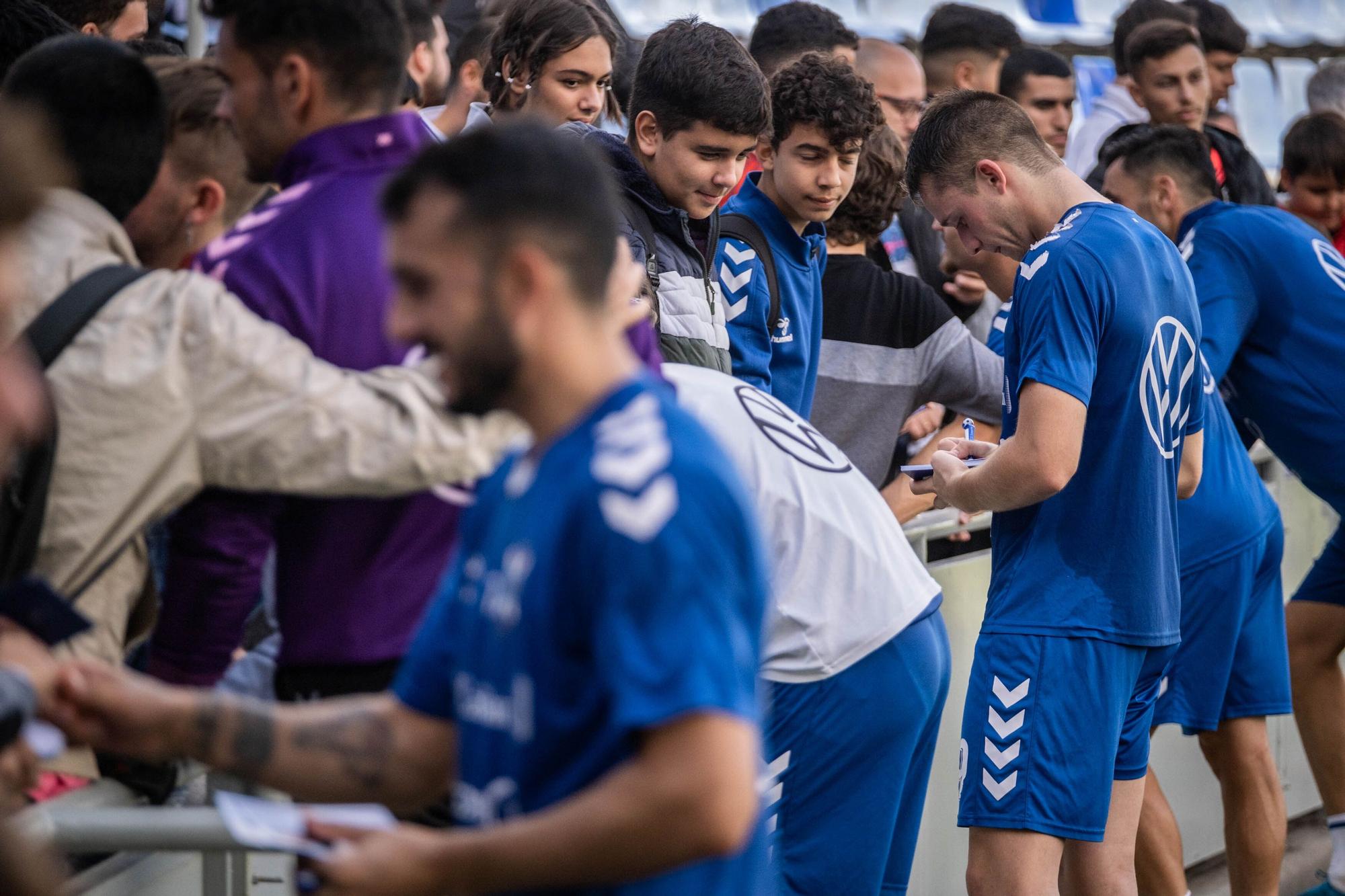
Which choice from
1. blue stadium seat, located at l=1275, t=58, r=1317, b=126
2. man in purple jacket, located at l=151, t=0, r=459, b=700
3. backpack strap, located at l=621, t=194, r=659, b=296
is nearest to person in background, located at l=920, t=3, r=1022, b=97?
backpack strap, located at l=621, t=194, r=659, b=296

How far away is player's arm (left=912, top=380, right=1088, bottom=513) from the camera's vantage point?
3.39m

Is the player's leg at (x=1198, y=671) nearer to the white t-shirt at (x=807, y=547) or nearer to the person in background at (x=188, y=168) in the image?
the white t-shirt at (x=807, y=547)

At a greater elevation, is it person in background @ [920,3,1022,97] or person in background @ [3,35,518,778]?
person in background @ [3,35,518,778]

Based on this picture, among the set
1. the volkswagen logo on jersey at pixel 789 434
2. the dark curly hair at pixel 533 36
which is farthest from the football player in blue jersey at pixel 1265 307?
the volkswagen logo on jersey at pixel 789 434

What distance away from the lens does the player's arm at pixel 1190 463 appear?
391cm

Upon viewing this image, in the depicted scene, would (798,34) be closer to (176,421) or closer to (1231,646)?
(1231,646)

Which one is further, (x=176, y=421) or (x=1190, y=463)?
(x=1190, y=463)

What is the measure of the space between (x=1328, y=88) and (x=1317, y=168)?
2.28 m

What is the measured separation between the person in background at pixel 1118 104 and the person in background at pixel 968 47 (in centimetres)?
48

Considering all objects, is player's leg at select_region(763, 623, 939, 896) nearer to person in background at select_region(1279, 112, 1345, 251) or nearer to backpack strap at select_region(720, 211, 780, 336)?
backpack strap at select_region(720, 211, 780, 336)

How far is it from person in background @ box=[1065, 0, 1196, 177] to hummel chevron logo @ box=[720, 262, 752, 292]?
3.43 metres

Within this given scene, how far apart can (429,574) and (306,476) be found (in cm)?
25

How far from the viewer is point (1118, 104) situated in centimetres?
755

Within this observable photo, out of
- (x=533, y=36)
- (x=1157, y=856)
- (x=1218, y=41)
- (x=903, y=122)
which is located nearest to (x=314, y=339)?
(x=533, y=36)
